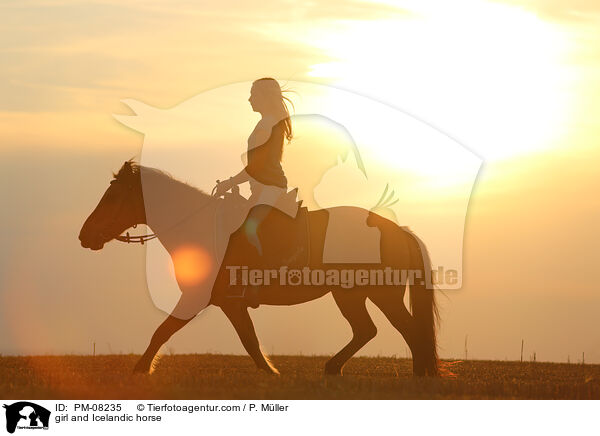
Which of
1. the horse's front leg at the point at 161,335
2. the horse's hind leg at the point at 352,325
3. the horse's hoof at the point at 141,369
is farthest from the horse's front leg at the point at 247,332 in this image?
the horse's hoof at the point at 141,369

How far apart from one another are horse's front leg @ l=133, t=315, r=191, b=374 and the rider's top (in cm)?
245

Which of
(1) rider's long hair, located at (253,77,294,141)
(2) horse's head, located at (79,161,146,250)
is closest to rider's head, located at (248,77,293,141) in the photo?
(1) rider's long hair, located at (253,77,294,141)

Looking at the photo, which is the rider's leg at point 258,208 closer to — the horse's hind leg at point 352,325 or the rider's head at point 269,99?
the rider's head at point 269,99

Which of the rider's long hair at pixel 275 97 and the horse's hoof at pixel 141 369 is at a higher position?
the rider's long hair at pixel 275 97

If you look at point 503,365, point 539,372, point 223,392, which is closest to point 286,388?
point 223,392

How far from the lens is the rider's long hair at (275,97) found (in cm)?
1348

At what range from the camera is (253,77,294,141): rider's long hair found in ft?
44.2

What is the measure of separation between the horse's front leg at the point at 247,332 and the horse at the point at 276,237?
0.02 meters

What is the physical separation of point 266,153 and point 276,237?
4.79ft

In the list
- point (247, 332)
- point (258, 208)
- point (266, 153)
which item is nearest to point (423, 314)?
point (247, 332)
